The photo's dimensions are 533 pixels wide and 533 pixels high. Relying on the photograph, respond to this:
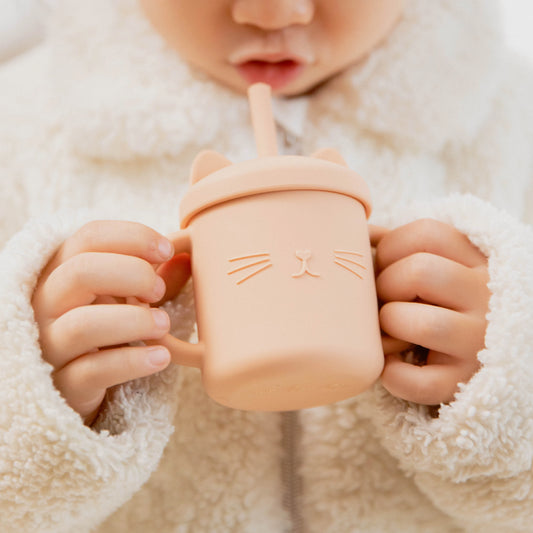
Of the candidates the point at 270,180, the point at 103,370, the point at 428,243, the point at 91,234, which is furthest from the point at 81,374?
the point at 428,243

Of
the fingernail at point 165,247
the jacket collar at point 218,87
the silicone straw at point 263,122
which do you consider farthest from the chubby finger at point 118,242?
the jacket collar at point 218,87

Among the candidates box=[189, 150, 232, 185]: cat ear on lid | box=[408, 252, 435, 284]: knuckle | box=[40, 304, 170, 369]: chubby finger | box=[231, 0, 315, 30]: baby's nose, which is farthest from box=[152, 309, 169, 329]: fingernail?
box=[231, 0, 315, 30]: baby's nose

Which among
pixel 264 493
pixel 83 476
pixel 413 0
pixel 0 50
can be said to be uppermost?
pixel 413 0

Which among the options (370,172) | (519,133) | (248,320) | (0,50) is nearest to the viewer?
(248,320)

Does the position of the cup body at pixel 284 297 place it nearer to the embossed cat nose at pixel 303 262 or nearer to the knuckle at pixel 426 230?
the embossed cat nose at pixel 303 262

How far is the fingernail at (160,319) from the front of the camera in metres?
0.59

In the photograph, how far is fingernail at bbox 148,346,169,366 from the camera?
0.58 metres

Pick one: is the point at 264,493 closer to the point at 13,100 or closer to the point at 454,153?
the point at 454,153

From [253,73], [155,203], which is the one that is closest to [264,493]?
[155,203]

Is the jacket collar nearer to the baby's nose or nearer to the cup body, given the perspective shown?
the baby's nose

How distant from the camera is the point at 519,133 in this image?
100 cm

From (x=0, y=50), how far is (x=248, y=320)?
0.80 metres

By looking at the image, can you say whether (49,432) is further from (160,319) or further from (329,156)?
(329,156)

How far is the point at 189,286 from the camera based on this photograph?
0.71 meters
